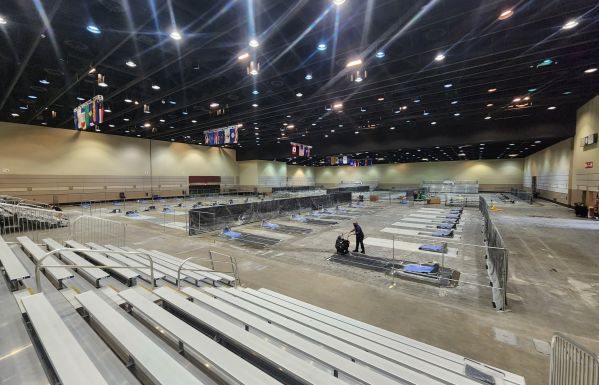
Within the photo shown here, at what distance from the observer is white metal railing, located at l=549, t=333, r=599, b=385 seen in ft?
6.75

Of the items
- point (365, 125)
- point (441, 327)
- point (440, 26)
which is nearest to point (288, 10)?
point (440, 26)

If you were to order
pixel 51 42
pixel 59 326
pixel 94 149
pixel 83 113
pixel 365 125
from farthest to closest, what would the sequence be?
pixel 94 149, pixel 365 125, pixel 83 113, pixel 51 42, pixel 59 326

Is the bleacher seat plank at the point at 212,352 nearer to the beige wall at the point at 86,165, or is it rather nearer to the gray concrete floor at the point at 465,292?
the gray concrete floor at the point at 465,292

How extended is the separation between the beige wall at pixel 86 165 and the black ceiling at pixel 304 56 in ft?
23.4

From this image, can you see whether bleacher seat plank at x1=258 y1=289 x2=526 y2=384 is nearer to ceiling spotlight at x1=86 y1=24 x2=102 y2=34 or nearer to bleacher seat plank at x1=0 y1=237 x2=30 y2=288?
bleacher seat plank at x1=0 y1=237 x2=30 y2=288

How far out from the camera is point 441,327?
499 centimetres

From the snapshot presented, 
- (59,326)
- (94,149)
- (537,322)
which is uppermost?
(94,149)

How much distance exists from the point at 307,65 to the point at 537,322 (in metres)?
11.0

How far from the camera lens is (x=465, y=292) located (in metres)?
6.74

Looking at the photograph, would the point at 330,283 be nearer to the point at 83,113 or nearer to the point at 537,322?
the point at 537,322

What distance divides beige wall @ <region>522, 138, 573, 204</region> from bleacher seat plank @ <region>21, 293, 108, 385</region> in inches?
1331

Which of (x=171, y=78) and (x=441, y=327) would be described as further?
(x=171, y=78)

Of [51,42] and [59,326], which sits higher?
[51,42]

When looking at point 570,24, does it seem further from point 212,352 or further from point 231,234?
point 231,234
